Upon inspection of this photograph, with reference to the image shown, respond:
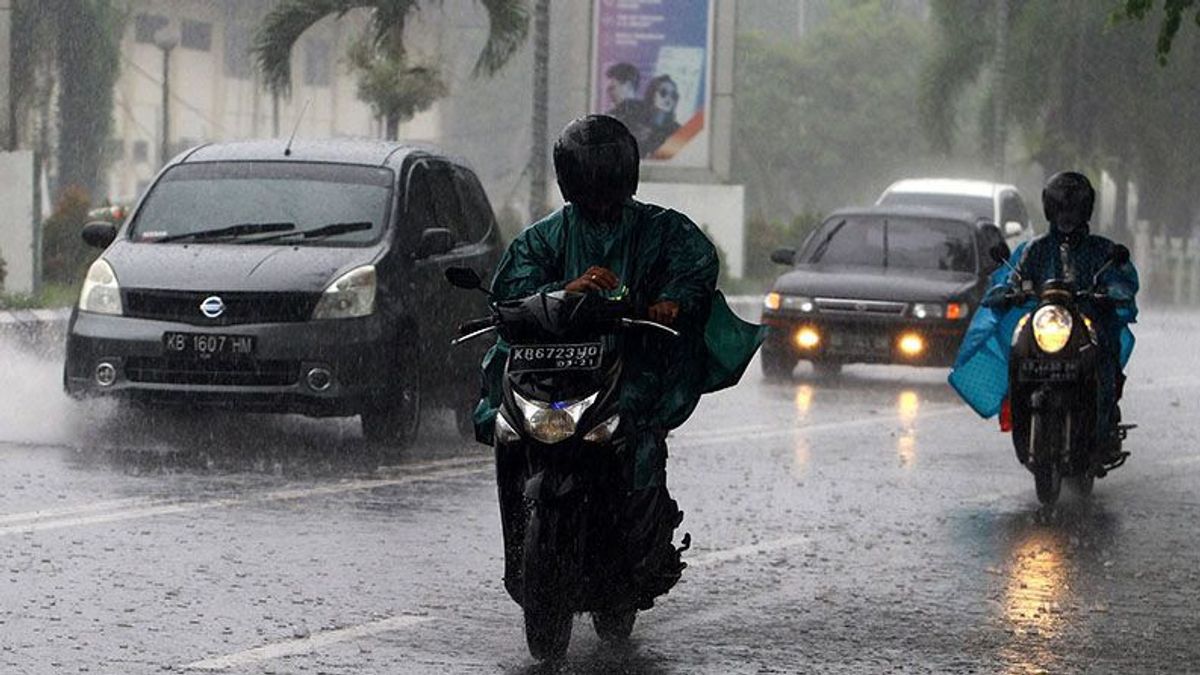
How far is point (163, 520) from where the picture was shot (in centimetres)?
1184

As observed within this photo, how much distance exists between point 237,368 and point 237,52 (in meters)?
72.5

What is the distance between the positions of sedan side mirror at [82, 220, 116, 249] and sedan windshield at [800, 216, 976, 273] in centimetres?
1001

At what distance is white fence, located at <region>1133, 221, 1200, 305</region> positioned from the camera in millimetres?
59062

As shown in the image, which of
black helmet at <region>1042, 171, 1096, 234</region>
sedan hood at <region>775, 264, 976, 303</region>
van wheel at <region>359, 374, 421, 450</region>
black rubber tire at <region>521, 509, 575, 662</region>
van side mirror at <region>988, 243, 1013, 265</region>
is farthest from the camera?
sedan hood at <region>775, 264, 976, 303</region>

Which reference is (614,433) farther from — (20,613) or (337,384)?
(337,384)

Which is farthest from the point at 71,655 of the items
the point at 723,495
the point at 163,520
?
the point at 723,495

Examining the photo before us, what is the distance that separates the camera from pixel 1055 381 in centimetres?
1370

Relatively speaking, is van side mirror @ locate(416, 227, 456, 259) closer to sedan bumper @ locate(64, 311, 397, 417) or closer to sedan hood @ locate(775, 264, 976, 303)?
sedan bumper @ locate(64, 311, 397, 417)

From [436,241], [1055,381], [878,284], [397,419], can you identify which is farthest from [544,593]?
[878,284]

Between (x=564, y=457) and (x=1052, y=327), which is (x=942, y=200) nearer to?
(x=1052, y=327)

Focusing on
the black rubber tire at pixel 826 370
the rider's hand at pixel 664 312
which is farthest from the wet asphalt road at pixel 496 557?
the black rubber tire at pixel 826 370

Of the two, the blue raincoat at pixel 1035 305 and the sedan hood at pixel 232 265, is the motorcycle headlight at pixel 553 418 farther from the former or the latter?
the sedan hood at pixel 232 265

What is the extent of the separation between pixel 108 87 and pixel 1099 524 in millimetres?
45399

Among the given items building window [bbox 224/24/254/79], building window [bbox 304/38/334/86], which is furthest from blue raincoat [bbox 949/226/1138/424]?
building window [bbox 304/38/334/86]
